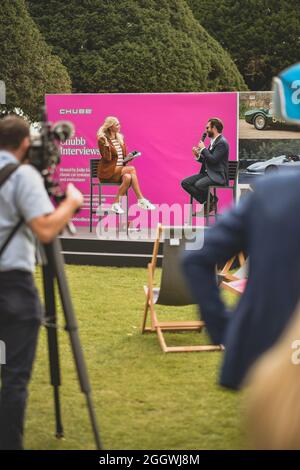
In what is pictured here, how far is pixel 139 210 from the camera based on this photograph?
46.1 feet

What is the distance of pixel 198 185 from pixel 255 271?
441 inches

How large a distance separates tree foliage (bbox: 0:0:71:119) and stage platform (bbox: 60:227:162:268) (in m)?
9.13

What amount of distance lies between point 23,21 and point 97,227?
8.77 m

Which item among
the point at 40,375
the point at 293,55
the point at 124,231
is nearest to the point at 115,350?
the point at 40,375

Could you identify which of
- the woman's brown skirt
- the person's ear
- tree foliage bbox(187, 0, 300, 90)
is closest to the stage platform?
the woman's brown skirt

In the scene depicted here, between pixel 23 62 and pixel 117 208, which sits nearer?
pixel 117 208

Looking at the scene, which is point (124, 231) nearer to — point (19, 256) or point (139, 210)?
point (139, 210)

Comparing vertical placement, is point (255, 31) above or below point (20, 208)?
above

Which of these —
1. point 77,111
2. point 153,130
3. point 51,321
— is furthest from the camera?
point 77,111

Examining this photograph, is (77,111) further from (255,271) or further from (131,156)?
(255,271)

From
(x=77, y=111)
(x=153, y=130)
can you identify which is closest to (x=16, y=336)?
(x=153, y=130)

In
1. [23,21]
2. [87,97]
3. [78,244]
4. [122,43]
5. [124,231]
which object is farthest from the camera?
[122,43]

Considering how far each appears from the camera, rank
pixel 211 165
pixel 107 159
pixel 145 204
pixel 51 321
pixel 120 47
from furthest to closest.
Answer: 1. pixel 120 47
2. pixel 145 204
3. pixel 107 159
4. pixel 211 165
5. pixel 51 321

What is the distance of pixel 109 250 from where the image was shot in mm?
12312
